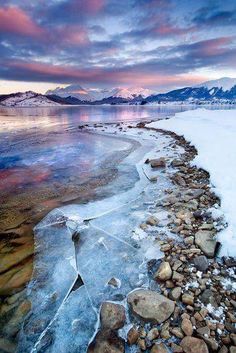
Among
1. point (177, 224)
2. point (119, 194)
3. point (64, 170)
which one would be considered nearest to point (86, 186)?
point (119, 194)

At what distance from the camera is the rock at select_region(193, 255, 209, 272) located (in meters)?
4.02

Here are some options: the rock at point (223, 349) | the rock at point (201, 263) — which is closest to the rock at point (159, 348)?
the rock at point (223, 349)

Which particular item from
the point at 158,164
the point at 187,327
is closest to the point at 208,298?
the point at 187,327

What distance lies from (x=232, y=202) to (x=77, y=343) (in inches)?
178

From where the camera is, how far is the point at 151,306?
11.2 feet

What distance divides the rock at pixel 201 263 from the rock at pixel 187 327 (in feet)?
3.49

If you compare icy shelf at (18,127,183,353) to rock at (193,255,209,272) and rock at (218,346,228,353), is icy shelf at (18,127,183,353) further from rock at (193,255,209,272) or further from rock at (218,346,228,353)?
rock at (218,346,228,353)

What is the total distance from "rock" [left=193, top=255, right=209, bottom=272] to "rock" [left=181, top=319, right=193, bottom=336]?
106cm

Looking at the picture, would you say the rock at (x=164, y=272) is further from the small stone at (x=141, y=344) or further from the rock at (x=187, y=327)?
the small stone at (x=141, y=344)

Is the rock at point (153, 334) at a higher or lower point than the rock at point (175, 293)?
lower

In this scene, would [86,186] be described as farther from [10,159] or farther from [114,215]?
[10,159]

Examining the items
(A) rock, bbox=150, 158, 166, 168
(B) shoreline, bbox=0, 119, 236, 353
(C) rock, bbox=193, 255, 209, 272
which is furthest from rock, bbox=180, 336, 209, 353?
(A) rock, bbox=150, 158, 166, 168

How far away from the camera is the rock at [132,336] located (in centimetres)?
304

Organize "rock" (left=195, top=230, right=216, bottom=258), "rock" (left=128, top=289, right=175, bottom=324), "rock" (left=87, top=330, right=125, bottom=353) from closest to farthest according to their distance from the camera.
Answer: "rock" (left=87, top=330, right=125, bottom=353) < "rock" (left=128, top=289, right=175, bottom=324) < "rock" (left=195, top=230, right=216, bottom=258)
